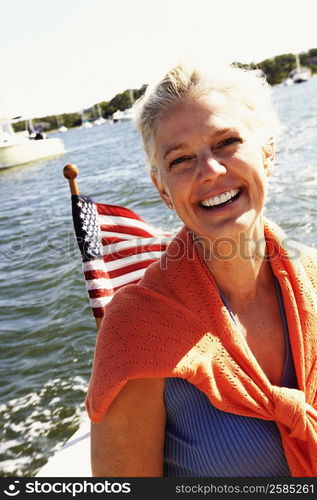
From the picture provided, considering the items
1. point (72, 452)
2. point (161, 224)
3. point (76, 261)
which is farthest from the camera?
point (161, 224)

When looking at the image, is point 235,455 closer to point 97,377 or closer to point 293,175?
point 97,377

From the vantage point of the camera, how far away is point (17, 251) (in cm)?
1141

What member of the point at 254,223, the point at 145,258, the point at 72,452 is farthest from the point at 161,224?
the point at 254,223

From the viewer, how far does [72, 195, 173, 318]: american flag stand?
3424 mm

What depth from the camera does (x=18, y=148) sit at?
31.3m

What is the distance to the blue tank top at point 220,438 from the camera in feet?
5.62

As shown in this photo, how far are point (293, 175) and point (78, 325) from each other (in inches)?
333

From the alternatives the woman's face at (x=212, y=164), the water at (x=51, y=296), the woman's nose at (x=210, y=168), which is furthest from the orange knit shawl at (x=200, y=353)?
the water at (x=51, y=296)

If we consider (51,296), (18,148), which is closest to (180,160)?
(51,296)

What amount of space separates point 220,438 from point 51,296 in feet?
21.9

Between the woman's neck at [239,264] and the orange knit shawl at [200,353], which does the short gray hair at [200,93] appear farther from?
the orange knit shawl at [200,353]

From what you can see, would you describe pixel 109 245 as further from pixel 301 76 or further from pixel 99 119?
pixel 301 76

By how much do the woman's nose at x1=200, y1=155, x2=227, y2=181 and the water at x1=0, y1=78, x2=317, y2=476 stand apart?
1.52ft

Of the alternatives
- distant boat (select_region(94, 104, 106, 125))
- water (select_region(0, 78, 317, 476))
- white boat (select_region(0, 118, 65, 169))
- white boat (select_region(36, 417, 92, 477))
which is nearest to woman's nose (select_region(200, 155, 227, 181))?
water (select_region(0, 78, 317, 476))
